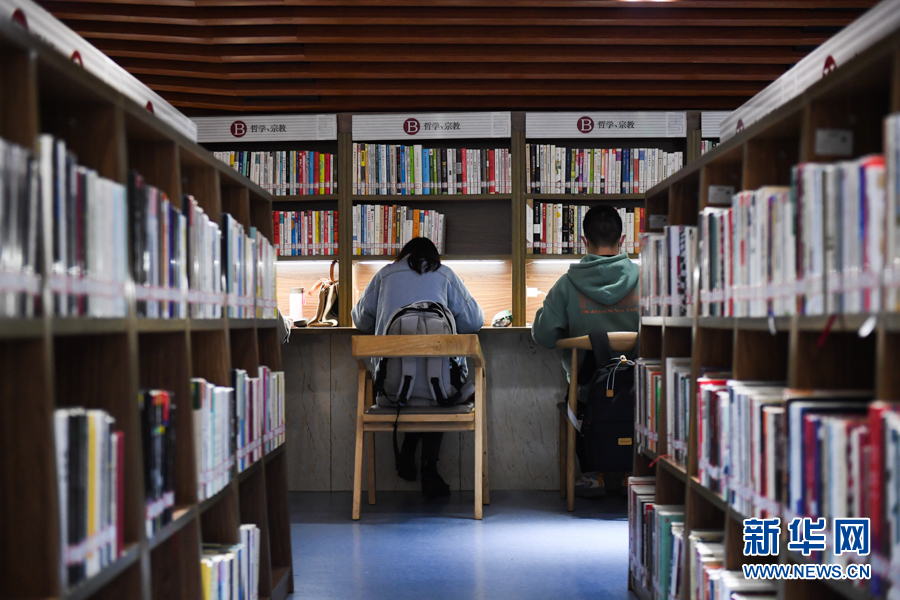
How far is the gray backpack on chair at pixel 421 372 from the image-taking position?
3.63 meters

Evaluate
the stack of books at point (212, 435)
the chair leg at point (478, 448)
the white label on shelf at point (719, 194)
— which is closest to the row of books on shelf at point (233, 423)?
the stack of books at point (212, 435)

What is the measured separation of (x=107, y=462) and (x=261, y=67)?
3466mm

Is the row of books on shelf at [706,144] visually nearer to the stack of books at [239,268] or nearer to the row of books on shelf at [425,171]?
the row of books on shelf at [425,171]

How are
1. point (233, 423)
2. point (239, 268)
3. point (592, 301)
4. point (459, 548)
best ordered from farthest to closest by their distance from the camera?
point (592, 301) < point (459, 548) < point (239, 268) < point (233, 423)

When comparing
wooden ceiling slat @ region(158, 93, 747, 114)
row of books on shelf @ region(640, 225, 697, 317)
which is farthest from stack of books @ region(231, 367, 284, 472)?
wooden ceiling slat @ region(158, 93, 747, 114)

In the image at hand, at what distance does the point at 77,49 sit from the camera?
71.7 inches

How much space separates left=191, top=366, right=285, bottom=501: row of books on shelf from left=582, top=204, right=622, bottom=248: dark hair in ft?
6.31

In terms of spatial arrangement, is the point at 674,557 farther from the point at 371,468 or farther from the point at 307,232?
the point at 307,232

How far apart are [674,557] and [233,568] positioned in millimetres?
1199

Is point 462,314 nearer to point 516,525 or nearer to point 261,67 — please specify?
point 516,525

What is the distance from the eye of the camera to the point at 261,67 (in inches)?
169

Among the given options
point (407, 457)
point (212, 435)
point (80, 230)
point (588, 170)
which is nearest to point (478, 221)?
point (588, 170)

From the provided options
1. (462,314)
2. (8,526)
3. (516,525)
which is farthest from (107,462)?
(462,314)

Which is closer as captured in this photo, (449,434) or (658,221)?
(658,221)
